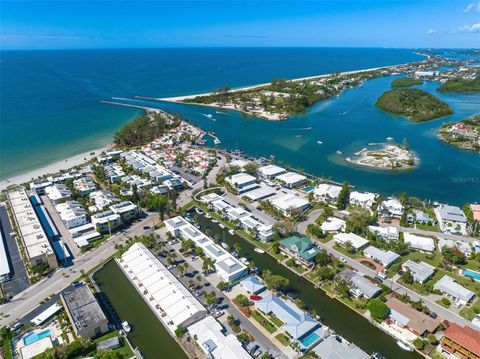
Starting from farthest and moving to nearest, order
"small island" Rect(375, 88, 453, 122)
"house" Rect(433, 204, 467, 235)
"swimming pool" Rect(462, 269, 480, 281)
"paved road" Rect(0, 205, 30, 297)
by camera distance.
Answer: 1. "small island" Rect(375, 88, 453, 122)
2. "house" Rect(433, 204, 467, 235)
3. "swimming pool" Rect(462, 269, 480, 281)
4. "paved road" Rect(0, 205, 30, 297)

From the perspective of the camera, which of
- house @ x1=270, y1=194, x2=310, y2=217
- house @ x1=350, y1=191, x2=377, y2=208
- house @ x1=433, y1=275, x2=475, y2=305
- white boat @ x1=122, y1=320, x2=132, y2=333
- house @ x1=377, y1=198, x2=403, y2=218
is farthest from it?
house @ x1=350, y1=191, x2=377, y2=208

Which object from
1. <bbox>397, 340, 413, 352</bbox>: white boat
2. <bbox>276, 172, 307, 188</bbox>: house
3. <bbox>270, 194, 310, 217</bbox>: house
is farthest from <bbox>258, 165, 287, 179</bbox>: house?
<bbox>397, 340, 413, 352</bbox>: white boat

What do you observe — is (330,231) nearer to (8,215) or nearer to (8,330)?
(8,330)

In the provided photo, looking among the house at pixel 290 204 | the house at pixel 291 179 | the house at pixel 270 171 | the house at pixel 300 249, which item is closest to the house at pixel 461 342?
the house at pixel 300 249

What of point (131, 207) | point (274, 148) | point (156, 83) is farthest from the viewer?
point (156, 83)

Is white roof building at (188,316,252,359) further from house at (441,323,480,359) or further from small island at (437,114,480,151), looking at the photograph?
small island at (437,114,480,151)

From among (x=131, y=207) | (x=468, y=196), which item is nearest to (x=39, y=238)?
(x=131, y=207)

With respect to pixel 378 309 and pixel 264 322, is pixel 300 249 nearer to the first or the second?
pixel 378 309
